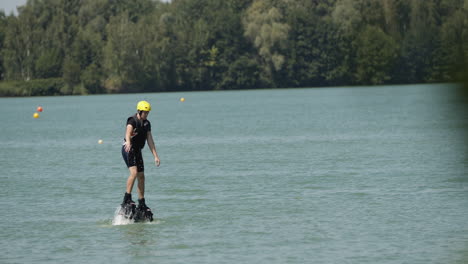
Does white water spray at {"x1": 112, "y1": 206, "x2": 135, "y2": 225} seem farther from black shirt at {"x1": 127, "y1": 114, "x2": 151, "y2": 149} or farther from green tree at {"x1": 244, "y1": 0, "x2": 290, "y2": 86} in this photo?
green tree at {"x1": 244, "y1": 0, "x2": 290, "y2": 86}

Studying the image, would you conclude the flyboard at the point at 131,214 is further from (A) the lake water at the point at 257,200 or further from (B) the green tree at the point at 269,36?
(B) the green tree at the point at 269,36

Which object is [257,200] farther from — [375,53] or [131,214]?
[375,53]

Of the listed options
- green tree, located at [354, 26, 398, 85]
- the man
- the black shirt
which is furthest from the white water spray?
green tree, located at [354, 26, 398, 85]

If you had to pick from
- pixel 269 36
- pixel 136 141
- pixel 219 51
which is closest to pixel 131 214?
pixel 136 141

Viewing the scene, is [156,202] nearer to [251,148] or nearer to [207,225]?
[207,225]

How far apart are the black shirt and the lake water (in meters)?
1.28

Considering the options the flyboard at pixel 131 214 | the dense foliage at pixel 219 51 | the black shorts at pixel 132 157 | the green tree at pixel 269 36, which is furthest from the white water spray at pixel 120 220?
the green tree at pixel 269 36

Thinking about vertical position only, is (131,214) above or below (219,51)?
below

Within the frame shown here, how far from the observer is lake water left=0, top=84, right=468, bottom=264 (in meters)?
10.8

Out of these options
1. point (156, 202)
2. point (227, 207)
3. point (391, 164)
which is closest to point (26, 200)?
point (156, 202)

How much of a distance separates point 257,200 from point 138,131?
3745 millimetres

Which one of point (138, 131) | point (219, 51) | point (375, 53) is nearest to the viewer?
point (138, 131)

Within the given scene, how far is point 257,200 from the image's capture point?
1580cm

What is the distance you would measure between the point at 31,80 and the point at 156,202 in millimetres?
102483
